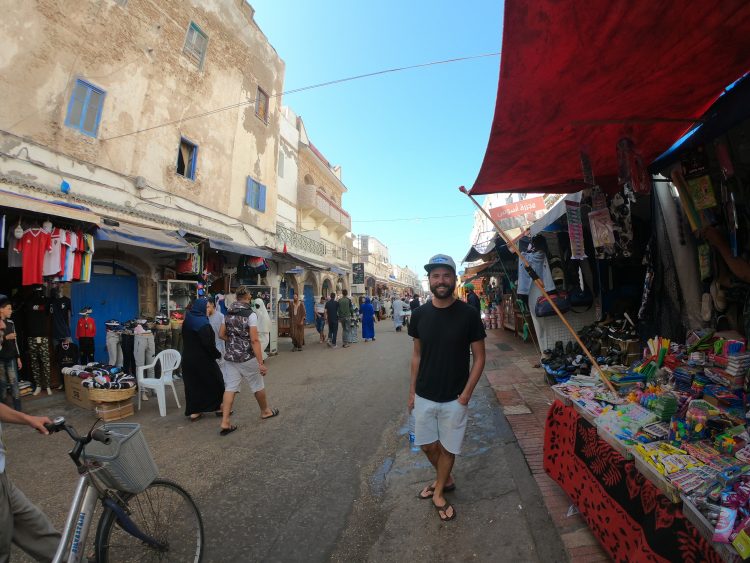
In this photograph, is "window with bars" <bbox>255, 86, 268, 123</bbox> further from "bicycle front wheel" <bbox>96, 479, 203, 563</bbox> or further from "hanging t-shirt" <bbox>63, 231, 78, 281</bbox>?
"bicycle front wheel" <bbox>96, 479, 203, 563</bbox>

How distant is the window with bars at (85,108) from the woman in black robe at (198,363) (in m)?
5.73

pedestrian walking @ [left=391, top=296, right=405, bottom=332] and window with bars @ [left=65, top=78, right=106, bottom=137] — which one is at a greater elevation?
window with bars @ [left=65, top=78, right=106, bottom=137]

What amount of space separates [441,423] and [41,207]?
21.0 feet

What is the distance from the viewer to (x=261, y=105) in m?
14.4

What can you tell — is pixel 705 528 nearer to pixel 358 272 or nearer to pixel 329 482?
pixel 329 482

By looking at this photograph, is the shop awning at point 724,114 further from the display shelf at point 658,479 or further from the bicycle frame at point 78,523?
the bicycle frame at point 78,523

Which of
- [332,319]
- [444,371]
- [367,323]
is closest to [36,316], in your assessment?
[444,371]

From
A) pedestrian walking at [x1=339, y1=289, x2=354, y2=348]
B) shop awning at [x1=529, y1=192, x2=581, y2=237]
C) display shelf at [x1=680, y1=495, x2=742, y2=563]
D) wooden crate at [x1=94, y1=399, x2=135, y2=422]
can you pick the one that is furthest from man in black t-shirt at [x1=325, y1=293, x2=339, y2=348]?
display shelf at [x1=680, y1=495, x2=742, y2=563]

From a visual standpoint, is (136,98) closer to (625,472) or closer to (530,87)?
(530,87)

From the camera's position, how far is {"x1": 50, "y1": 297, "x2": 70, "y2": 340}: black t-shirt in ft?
22.0

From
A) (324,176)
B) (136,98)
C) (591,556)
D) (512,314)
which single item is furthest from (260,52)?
(591,556)

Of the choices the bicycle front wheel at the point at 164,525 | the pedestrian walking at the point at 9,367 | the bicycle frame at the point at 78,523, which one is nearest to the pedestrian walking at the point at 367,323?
the pedestrian walking at the point at 9,367

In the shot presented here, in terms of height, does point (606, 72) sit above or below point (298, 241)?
below

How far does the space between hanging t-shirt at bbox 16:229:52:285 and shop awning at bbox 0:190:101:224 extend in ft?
1.32
